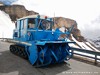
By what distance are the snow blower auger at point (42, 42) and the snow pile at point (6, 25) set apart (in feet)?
132

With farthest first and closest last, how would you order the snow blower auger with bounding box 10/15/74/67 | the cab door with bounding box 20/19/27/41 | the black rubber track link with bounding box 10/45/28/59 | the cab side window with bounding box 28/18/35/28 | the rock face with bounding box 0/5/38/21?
the rock face with bounding box 0/5/38/21 → the black rubber track link with bounding box 10/45/28/59 → the cab door with bounding box 20/19/27/41 → the cab side window with bounding box 28/18/35/28 → the snow blower auger with bounding box 10/15/74/67

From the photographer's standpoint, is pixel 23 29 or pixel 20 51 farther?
pixel 20 51

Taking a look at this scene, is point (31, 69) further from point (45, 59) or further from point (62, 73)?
Answer: point (62, 73)

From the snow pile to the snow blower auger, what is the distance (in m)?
40.2

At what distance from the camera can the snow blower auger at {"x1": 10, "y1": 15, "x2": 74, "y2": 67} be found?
23.8 ft

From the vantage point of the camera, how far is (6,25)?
174ft

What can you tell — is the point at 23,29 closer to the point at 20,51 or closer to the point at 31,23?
the point at 31,23

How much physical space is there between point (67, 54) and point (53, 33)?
1.57m

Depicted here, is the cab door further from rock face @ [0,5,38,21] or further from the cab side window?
rock face @ [0,5,38,21]

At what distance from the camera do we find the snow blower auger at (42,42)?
286 inches

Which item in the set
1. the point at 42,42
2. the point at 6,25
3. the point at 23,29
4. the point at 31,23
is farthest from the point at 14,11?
the point at 42,42

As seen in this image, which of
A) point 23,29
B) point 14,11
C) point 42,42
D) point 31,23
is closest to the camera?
point 42,42

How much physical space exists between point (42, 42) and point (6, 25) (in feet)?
162

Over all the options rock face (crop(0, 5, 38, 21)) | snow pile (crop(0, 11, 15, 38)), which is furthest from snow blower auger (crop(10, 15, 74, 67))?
rock face (crop(0, 5, 38, 21))
